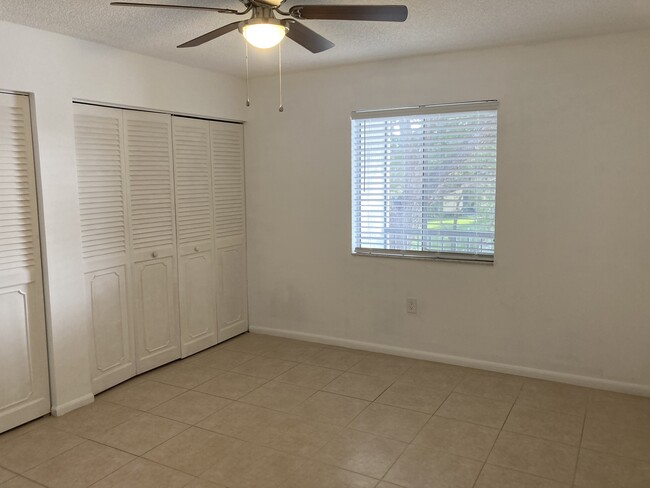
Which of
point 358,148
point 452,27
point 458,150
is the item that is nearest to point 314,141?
point 358,148

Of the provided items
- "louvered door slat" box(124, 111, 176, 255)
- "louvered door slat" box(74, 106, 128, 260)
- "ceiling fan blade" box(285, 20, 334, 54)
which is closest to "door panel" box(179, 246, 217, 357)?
"louvered door slat" box(124, 111, 176, 255)

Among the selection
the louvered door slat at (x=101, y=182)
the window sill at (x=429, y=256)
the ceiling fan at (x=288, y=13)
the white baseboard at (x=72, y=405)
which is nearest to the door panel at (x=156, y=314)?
the louvered door slat at (x=101, y=182)

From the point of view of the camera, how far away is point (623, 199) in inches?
129

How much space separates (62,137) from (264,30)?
1.52m

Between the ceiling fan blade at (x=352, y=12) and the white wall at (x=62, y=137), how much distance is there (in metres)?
1.58

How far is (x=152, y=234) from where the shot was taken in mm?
3781

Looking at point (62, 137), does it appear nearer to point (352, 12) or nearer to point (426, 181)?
point (352, 12)

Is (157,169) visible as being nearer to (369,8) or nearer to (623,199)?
(369,8)

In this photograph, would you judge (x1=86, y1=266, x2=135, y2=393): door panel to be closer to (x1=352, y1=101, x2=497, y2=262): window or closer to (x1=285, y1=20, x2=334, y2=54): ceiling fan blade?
(x1=352, y1=101, x2=497, y2=262): window

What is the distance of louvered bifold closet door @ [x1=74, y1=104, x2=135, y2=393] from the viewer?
329 cm

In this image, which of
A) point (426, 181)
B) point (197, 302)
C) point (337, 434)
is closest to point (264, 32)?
point (426, 181)

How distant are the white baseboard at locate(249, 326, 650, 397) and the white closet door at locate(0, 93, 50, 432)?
79.9 inches

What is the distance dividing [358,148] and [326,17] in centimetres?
186

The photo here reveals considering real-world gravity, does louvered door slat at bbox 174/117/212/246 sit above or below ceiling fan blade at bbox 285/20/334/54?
below
